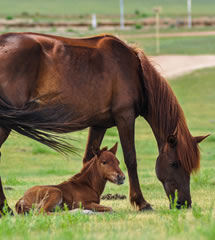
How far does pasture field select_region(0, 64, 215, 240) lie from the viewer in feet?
16.0

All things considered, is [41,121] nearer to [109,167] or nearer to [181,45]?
[109,167]

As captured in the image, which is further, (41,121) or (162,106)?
(162,106)

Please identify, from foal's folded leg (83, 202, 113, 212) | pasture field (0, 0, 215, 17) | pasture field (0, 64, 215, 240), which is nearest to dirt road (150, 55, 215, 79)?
pasture field (0, 64, 215, 240)

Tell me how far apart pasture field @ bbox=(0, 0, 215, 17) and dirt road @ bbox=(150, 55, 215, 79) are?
53.8 meters

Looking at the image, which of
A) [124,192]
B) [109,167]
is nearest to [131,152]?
[109,167]

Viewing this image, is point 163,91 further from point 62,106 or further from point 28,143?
point 28,143

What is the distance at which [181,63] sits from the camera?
31.7 meters

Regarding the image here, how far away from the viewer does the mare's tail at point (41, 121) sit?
6941 mm

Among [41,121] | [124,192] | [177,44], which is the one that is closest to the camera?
[41,121]

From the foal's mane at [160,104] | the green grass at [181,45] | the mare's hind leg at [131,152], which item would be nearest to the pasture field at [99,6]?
the green grass at [181,45]

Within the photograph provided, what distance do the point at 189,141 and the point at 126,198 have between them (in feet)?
5.89

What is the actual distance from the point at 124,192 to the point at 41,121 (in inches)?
125

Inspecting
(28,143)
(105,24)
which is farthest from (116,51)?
(105,24)

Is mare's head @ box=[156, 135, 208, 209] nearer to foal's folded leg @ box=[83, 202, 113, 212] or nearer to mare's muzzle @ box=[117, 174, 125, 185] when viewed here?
mare's muzzle @ box=[117, 174, 125, 185]
